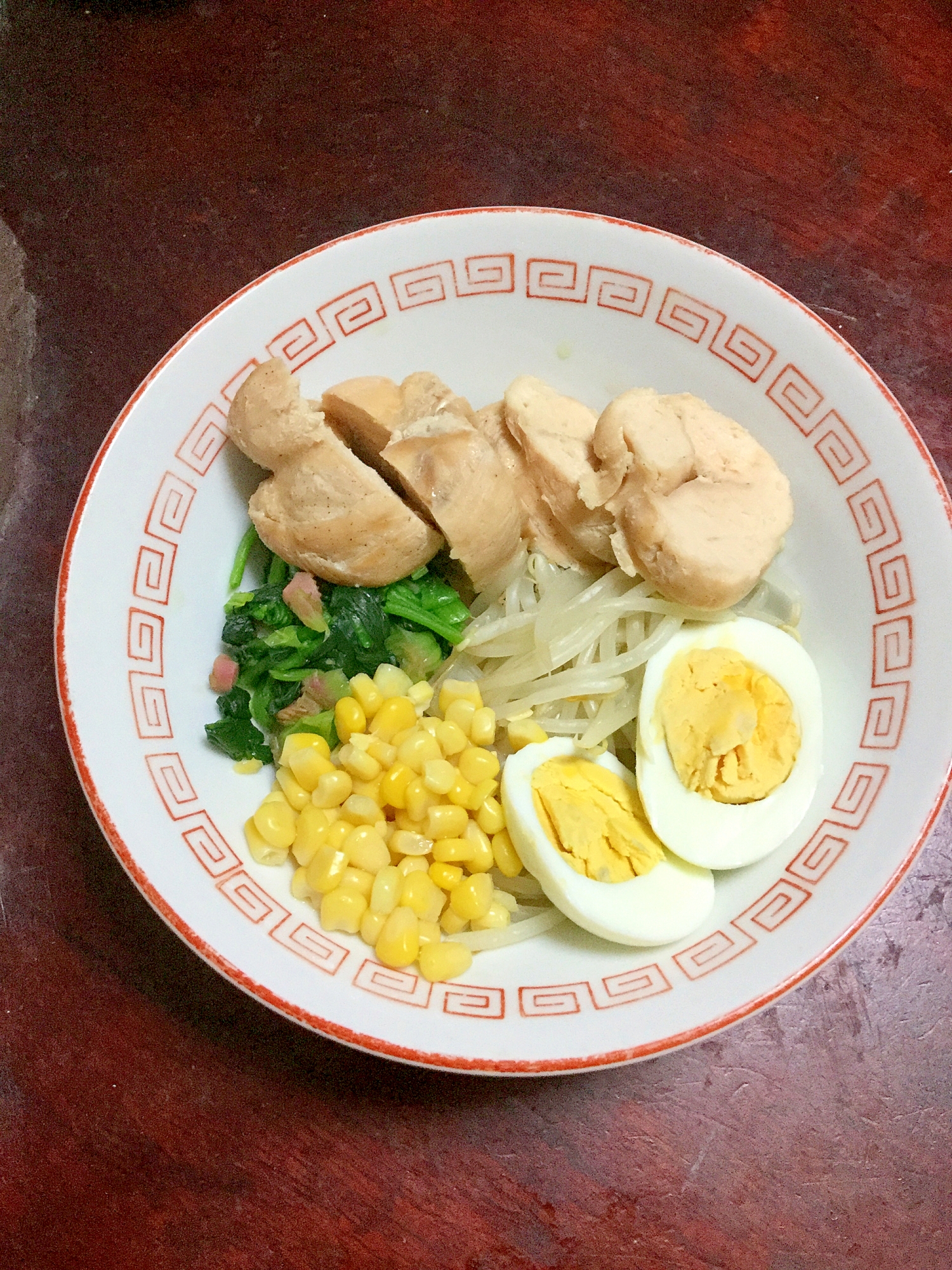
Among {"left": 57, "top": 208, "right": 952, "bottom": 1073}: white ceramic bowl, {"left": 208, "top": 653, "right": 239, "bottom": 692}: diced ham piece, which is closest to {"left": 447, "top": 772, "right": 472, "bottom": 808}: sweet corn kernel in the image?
{"left": 57, "top": 208, "right": 952, "bottom": 1073}: white ceramic bowl

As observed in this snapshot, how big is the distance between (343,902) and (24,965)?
89 cm

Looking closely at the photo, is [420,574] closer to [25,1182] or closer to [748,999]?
[748,999]

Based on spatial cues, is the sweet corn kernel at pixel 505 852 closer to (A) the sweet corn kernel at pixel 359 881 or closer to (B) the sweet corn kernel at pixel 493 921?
(B) the sweet corn kernel at pixel 493 921

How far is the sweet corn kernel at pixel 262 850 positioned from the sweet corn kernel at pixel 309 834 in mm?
38

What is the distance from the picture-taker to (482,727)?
6.55 feet

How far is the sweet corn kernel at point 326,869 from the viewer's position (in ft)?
5.98

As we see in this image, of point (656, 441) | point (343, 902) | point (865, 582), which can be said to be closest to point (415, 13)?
point (656, 441)

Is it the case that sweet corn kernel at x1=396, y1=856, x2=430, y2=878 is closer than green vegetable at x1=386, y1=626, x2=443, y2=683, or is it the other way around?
sweet corn kernel at x1=396, y1=856, x2=430, y2=878

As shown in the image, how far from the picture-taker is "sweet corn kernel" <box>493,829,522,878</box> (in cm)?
194

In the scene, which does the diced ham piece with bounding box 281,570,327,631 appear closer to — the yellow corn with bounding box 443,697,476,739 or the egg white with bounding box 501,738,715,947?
the yellow corn with bounding box 443,697,476,739

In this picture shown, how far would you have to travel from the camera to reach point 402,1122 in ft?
6.42

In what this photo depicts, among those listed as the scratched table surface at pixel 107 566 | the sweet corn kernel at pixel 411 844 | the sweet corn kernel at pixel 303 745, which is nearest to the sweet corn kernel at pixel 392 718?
the sweet corn kernel at pixel 303 745

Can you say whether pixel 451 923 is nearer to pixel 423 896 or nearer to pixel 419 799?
pixel 423 896

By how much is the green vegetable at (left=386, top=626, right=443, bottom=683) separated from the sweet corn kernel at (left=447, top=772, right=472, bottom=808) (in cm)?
32
